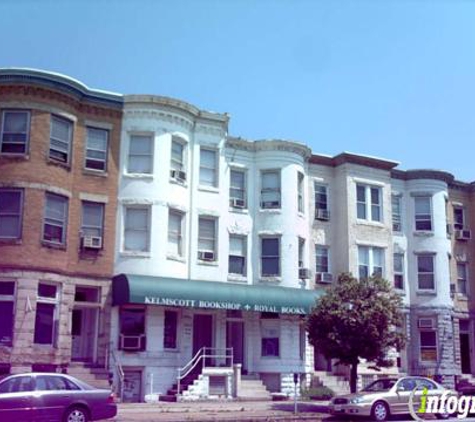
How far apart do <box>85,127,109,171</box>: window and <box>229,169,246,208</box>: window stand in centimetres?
647

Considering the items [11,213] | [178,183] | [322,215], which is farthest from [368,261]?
[11,213]

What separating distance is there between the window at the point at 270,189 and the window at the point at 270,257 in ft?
5.52

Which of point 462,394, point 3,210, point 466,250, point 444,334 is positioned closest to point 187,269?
point 3,210

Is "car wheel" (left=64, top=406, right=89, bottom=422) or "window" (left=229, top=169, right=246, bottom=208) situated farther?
"window" (left=229, top=169, right=246, bottom=208)

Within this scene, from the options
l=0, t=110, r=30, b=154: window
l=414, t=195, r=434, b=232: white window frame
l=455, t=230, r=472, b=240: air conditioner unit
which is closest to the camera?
l=0, t=110, r=30, b=154: window

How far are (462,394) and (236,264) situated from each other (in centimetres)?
1146

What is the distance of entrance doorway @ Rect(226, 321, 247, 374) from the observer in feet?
102

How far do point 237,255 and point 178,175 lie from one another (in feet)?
15.8

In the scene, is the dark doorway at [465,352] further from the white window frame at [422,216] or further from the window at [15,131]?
the window at [15,131]

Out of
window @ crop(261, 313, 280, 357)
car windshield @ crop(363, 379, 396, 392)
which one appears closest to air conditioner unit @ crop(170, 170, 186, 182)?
window @ crop(261, 313, 280, 357)

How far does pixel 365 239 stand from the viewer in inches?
1372

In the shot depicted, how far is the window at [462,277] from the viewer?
38.9 metres

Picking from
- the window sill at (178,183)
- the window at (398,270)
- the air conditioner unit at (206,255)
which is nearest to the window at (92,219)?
the window sill at (178,183)

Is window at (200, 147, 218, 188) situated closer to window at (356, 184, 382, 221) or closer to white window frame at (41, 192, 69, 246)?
white window frame at (41, 192, 69, 246)
